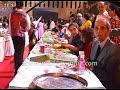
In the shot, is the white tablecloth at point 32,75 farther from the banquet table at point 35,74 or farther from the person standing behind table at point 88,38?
the person standing behind table at point 88,38

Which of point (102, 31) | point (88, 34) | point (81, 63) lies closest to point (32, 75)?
point (81, 63)

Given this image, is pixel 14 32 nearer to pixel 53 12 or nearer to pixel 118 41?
pixel 118 41

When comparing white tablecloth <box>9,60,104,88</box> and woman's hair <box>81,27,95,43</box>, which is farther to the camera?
woman's hair <box>81,27,95,43</box>

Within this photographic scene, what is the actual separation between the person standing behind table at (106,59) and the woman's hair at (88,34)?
47 centimetres

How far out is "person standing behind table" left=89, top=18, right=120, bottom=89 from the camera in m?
1.92

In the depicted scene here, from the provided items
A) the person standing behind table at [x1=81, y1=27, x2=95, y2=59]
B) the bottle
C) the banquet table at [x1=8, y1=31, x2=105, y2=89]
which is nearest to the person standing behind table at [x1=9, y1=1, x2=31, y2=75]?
the person standing behind table at [x1=81, y1=27, x2=95, y2=59]

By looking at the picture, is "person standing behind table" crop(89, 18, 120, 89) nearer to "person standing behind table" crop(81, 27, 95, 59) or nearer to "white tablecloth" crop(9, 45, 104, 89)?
"white tablecloth" crop(9, 45, 104, 89)

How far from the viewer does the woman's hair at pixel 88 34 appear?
2.66m

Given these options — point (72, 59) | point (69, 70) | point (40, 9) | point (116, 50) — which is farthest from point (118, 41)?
point (40, 9)

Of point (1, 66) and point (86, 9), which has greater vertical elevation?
point (86, 9)

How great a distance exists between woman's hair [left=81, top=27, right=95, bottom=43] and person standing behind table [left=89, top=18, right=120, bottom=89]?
0.47 m

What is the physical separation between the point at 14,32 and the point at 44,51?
51.7 inches

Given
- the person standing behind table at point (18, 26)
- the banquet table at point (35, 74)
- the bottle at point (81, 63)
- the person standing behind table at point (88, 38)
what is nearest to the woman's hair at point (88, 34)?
the person standing behind table at point (88, 38)

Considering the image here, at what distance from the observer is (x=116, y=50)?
1.98 metres
